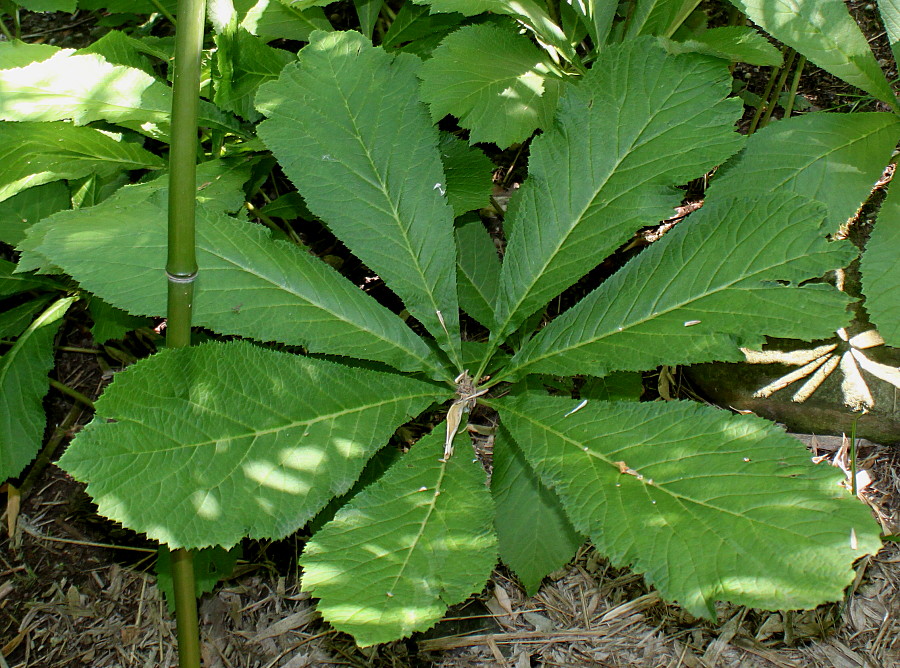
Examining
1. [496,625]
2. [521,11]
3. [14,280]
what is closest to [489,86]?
[521,11]

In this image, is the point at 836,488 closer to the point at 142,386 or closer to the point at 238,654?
the point at 142,386

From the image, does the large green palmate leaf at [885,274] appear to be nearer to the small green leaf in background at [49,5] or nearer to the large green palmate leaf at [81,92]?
the large green palmate leaf at [81,92]

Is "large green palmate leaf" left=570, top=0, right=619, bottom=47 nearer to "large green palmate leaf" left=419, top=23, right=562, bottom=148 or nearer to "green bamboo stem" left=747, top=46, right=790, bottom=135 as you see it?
"large green palmate leaf" left=419, top=23, right=562, bottom=148

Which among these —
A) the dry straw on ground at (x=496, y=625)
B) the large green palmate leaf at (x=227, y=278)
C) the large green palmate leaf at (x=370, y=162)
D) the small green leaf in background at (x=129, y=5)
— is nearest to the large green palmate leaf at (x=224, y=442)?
the large green palmate leaf at (x=227, y=278)

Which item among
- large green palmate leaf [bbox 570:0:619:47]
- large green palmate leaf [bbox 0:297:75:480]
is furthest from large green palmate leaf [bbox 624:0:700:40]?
large green palmate leaf [bbox 0:297:75:480]

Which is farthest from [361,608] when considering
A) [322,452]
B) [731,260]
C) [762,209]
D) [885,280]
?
[885,280]

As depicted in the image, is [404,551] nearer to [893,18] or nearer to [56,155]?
[56,155]
